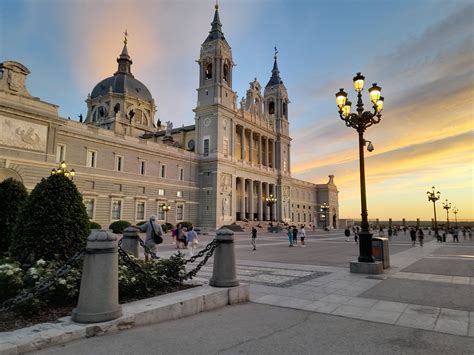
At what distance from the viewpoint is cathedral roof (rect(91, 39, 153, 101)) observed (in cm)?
7794

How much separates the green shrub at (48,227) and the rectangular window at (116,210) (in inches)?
1390

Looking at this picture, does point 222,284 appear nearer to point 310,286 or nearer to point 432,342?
point 310,286

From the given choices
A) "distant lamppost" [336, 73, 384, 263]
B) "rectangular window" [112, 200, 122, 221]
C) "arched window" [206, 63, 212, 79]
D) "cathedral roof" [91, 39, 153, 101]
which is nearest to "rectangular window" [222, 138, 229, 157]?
"arched window" [206, 63, 212, 79]

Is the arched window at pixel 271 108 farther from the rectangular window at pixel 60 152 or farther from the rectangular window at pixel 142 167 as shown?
the rectangular window at pixel 60 152

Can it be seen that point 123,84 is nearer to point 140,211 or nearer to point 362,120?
point 140,211

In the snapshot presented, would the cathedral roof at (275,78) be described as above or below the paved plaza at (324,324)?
above

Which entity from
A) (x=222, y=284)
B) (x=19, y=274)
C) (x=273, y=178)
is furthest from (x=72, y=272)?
(x=273, y=178)

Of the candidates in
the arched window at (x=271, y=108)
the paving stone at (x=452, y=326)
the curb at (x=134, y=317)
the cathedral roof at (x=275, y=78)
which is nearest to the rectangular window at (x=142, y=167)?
the curb at (x=134, y=317)

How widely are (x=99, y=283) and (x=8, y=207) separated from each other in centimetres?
626

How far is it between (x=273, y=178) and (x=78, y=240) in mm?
66995

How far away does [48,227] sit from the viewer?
22.9ft

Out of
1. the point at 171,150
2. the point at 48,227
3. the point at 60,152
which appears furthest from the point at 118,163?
the point at 48,227

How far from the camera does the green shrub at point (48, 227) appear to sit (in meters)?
6.92

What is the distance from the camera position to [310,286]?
940 centimetres
